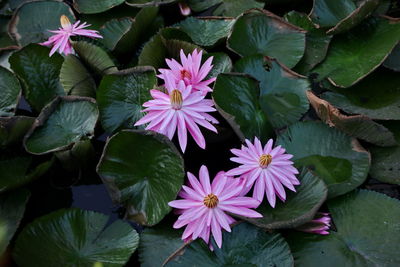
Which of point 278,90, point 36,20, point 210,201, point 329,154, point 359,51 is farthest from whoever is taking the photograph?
point 36,20

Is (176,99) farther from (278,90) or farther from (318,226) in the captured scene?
(318,226)

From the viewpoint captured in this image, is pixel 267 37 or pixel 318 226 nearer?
pixel 318 226

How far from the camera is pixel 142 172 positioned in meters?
1.28

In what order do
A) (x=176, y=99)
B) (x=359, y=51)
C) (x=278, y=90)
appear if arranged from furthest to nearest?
1. (x=359, y=51)
2. (x=278, y=90)
3. (x=176, y=99)

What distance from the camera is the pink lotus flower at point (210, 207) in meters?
1.16

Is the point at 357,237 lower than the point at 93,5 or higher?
lower

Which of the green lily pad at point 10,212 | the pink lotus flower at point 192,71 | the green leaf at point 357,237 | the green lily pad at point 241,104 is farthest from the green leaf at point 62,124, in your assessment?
the green leaf at point 357,237

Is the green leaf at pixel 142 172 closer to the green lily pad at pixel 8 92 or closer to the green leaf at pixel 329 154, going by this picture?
the green leaf at pixel 329 154

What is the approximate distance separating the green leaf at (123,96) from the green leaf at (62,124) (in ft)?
0.14

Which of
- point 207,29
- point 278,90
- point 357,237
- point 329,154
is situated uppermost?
point 207,29

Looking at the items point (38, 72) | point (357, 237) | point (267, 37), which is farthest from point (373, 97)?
point (38, 72)

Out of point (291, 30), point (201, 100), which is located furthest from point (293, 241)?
point (291, 30)

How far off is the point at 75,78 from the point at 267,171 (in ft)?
2.44

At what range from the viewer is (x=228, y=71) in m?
1.49
